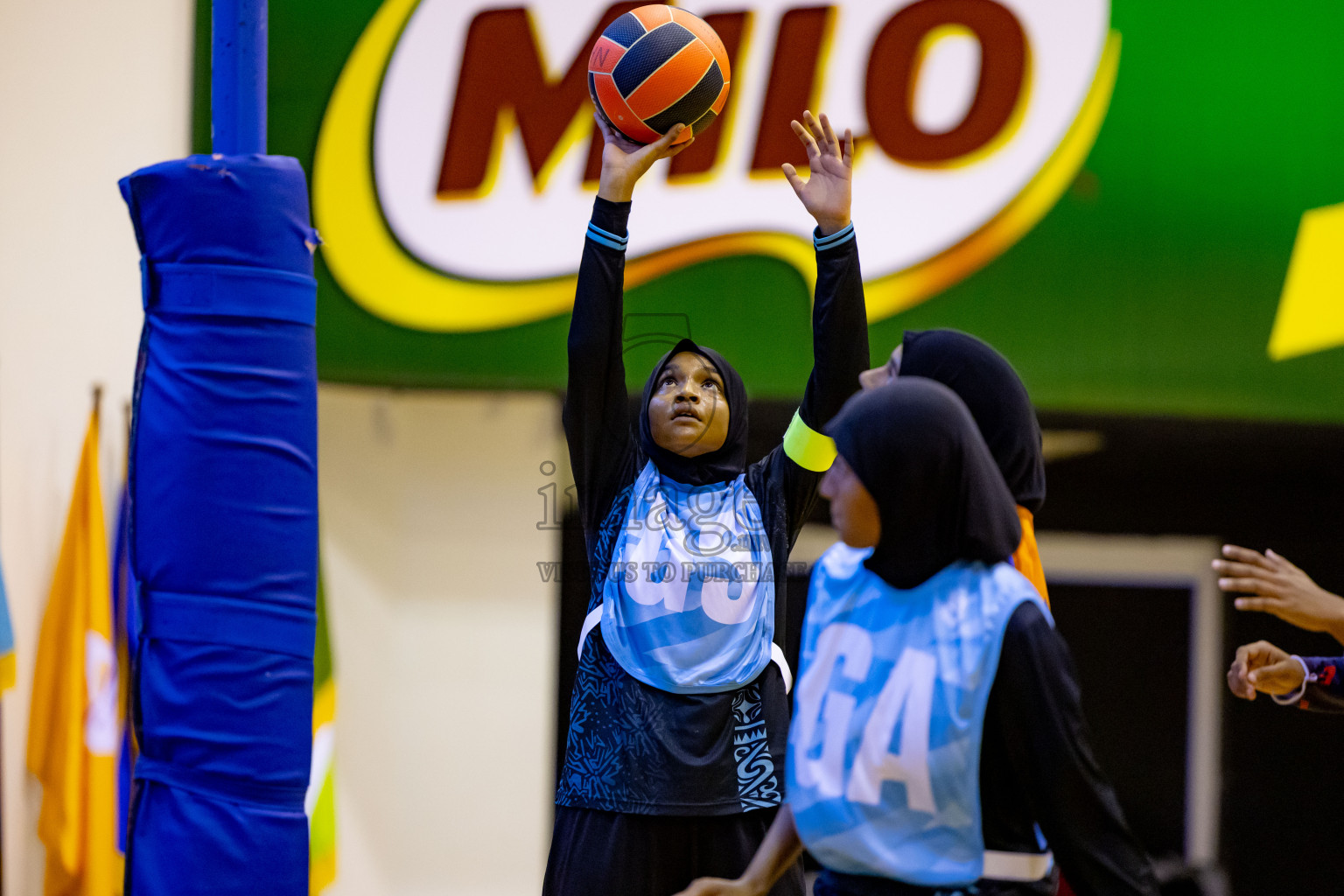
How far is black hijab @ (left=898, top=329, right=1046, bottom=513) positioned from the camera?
2234 millimetres

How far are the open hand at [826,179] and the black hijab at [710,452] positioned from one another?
38 centimetres

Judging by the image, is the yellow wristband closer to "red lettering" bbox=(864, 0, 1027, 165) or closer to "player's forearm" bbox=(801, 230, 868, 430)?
"player's forearm" bbox=(801, 230, 868, 430)

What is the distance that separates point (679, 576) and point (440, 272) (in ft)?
8.65

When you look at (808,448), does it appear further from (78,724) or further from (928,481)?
(78,724)

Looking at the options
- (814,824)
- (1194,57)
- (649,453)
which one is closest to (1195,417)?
(1194,57)

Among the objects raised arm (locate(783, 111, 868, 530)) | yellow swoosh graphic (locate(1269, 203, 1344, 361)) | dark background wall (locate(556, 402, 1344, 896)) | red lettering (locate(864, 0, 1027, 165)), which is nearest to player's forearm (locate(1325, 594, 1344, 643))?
raised arm (locate(783, 111, 868, 530))

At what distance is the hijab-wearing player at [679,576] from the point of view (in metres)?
2.60

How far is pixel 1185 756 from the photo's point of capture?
5.84m

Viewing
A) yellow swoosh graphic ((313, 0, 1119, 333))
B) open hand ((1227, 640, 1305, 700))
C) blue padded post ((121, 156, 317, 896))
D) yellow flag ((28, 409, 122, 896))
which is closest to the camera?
blue padded post ((121, 156, 317, 896))

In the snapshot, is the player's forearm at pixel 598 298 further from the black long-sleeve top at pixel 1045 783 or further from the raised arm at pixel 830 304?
the black long-sleeve top at pixel 1045 783

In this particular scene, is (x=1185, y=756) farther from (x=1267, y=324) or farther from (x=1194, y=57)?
(x=1194, y=57)

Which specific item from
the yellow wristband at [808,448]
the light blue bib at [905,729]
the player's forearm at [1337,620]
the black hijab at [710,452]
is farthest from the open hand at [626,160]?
the player's forearm at [1337,620]

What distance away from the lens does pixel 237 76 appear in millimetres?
2535

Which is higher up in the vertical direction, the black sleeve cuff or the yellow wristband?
the black sleeve cuff
